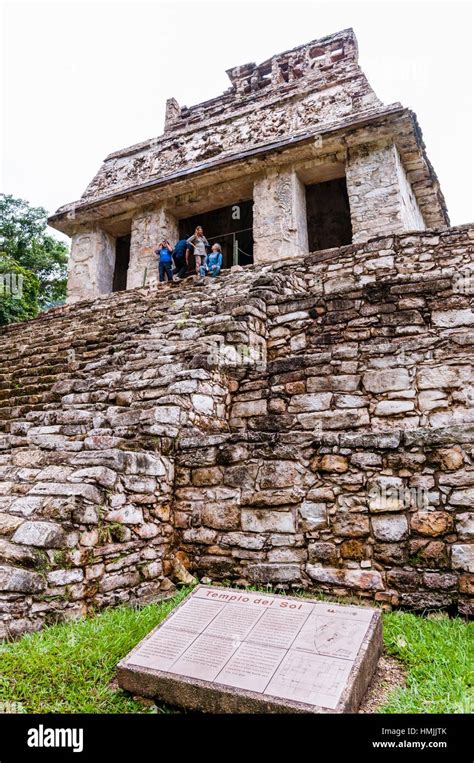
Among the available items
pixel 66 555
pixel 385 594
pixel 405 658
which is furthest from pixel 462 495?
pixel 66 555

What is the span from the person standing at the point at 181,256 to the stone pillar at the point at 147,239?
0.83 meters

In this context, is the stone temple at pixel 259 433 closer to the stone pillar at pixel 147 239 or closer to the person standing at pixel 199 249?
the person standing at pixel 199 249

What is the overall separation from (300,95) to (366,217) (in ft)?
14.7

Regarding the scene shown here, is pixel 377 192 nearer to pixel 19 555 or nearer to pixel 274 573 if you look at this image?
pixel 274 573

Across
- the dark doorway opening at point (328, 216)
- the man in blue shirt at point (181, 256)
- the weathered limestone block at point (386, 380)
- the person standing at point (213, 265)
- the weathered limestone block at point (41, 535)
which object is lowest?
the weathered limestone block at point (41, 535)

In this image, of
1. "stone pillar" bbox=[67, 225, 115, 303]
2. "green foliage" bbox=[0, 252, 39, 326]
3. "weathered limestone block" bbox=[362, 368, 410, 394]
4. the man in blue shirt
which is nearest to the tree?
"green foliage" bbox=[0, 252, 39, 326]

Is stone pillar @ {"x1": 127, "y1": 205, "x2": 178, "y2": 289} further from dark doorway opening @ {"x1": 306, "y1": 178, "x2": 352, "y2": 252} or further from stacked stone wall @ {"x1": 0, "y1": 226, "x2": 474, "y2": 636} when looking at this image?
stacked stone wall @ {"x1": 0, "y1": 226, "x2": 474, "y2": 636}

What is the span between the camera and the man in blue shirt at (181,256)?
407 inches

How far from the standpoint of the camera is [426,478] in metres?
3.15

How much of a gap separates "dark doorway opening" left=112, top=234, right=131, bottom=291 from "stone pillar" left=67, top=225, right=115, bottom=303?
39.2 inches

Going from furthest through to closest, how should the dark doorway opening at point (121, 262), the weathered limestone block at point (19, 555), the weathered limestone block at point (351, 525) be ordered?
the dark doorway opening at point (121, 262)
the weathered limestone block at point (351, 525)
the weathered limestone block at point (19, 555)

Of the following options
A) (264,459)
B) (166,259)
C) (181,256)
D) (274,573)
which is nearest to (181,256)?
(181,256)

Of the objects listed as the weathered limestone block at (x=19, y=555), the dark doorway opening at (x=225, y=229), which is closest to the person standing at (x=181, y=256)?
the dark doorway opening at (x=225, y=229)
